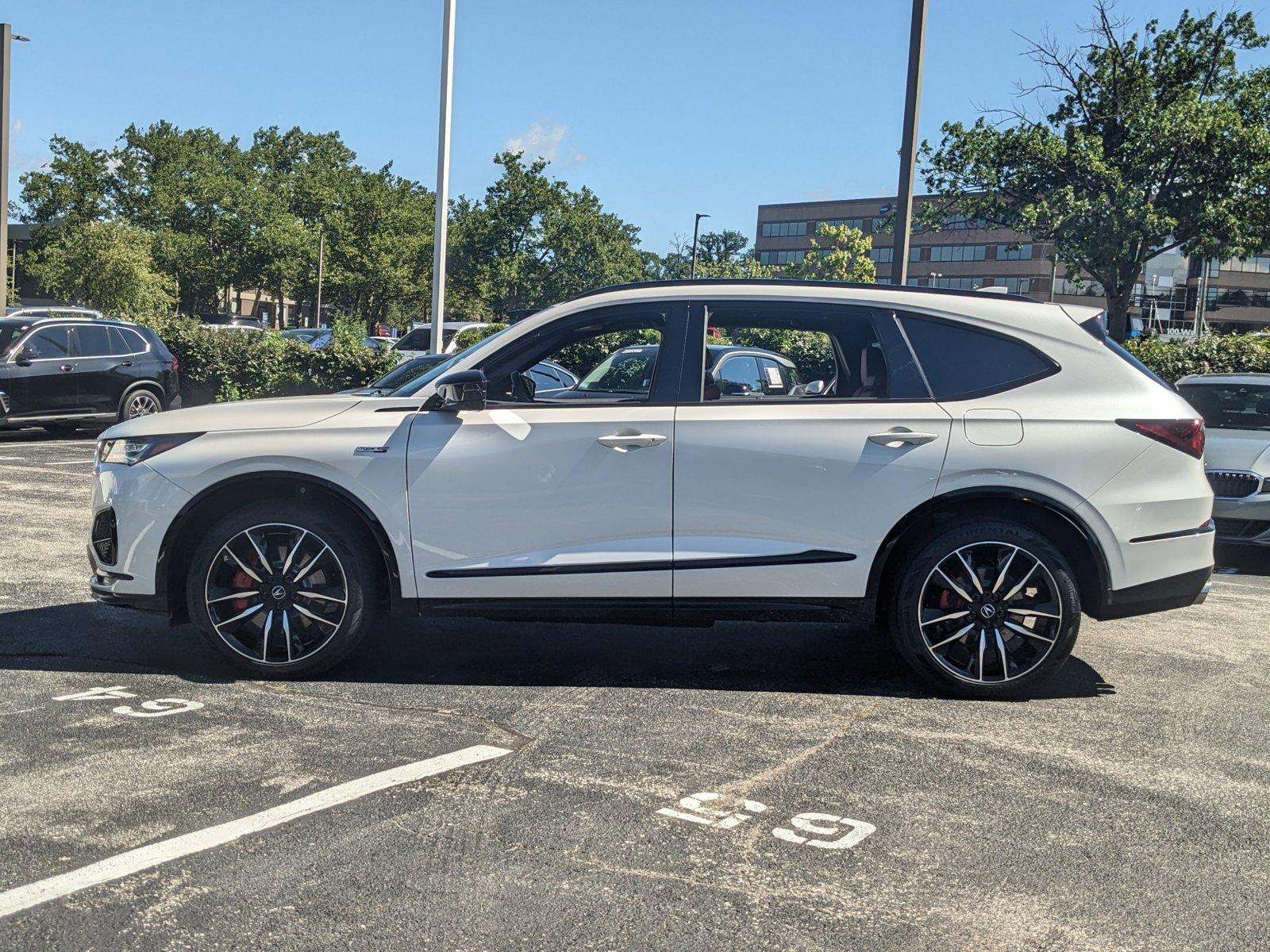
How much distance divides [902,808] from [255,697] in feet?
8.83

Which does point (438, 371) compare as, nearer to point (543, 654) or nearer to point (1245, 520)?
point (543, 654)

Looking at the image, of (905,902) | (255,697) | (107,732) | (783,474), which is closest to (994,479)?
(783,474)

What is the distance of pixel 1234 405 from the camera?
34.0ft

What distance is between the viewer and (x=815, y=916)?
3.13 m

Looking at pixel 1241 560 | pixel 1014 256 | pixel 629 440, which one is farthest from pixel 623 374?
pixel 1014 256

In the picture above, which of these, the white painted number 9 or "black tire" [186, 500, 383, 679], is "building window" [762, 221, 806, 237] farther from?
the white painted number 9

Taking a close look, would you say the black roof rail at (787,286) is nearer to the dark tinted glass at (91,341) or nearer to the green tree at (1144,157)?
the dark tinted glass at (91,341)

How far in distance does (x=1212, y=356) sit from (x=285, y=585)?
1546 cm

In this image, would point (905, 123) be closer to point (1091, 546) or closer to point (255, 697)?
point (1091, 546)

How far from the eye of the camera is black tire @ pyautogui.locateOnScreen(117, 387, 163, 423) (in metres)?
17.1

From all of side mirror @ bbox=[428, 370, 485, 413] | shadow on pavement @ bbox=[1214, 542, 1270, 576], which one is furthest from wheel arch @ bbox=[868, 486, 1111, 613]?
shadow on pavement @ bbox=[1214, 542, 1270, 576]

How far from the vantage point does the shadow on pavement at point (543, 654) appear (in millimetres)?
5418

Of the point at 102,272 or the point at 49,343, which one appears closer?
the point at 49,343

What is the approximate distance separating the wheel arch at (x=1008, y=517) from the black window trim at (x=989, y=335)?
0.41 meters
